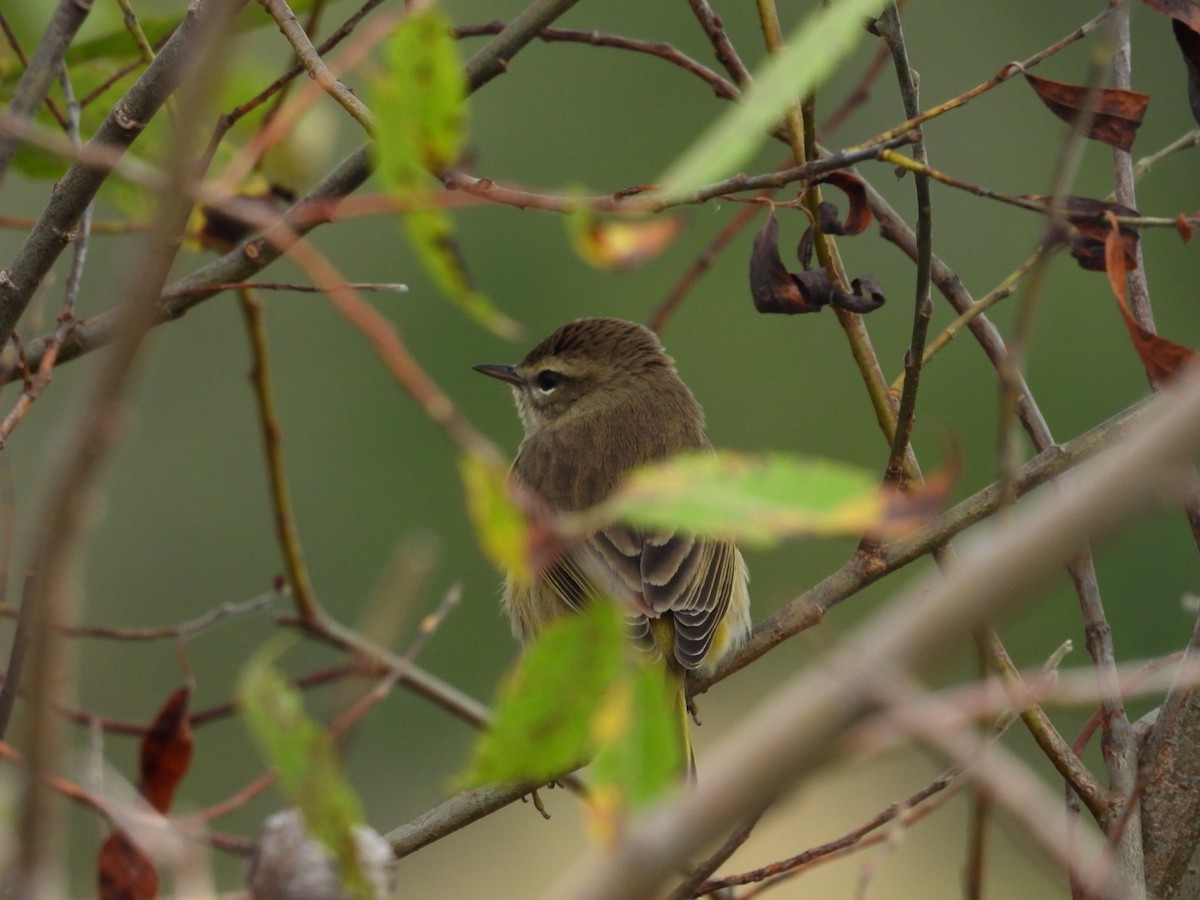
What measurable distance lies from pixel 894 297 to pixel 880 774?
15.9 feet

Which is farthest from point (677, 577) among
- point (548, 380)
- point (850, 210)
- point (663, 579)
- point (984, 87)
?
point (984, 87)

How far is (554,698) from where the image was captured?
41.2 inches

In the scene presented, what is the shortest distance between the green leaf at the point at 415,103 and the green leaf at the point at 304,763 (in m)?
0.39

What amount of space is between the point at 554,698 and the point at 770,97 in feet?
1.50

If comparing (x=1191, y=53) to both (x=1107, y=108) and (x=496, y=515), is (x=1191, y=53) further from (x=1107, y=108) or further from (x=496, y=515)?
(x=496, y=515)

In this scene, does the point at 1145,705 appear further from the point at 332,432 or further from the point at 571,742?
the point at 571,742

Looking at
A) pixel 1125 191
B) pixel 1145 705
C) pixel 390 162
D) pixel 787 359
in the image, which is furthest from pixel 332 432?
pixel 390 162

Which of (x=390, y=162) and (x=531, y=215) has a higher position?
(x=531, y=215)

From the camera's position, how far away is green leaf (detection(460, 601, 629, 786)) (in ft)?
3.35

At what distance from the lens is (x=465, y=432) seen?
93 cm

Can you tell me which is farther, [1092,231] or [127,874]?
[1092,231]

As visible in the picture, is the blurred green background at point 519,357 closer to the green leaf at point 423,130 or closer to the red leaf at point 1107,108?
the red leaf at point 1107,108

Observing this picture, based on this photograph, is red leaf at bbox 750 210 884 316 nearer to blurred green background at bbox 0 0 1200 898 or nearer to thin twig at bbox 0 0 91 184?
thin twig at bbox 0 0 91 184

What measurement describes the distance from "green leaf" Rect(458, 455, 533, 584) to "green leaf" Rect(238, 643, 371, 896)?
0.70 feet
